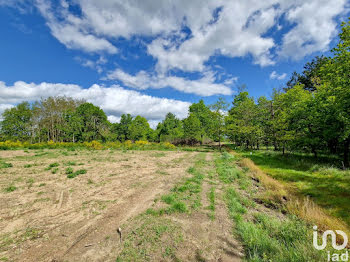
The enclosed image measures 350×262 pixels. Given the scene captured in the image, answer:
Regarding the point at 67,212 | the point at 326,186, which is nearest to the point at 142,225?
the point at 67,212

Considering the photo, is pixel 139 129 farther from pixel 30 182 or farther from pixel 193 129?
pixel 30 182

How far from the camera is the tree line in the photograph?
11.8 metres

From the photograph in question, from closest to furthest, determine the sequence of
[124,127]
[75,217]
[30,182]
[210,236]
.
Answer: [210,236], [75,217], [30,182], [124,127]

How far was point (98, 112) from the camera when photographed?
46500 millimetres

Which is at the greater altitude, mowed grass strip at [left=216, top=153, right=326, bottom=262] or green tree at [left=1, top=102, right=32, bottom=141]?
green tree at [left=1, top=102, right=32, bottom=141]

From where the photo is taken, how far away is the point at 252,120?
97.0 ft

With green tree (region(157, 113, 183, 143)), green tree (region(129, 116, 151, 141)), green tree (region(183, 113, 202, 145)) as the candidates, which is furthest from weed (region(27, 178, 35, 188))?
green tree (region(129, 116, 151, 141))

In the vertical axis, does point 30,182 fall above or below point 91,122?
below

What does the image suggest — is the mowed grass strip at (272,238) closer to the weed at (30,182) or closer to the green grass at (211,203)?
the green grass at (211,203)

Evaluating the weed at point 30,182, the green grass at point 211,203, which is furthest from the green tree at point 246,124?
the weed at point 30,182

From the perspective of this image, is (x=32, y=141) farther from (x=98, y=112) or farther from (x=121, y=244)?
(x=121, y=244)

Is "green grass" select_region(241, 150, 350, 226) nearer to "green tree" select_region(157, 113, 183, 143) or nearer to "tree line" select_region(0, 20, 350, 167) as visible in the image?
"tree line" select_region(0, 20, 350, 167)

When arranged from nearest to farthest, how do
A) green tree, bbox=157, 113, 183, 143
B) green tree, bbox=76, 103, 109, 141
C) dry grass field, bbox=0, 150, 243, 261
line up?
dry grass field, bbox=0, 150, 243, 261 → green tree, bbox=76, 103, 109, 141 → green tree, bbox=157, 113, 183, 143

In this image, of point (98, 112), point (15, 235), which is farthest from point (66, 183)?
point (98, 112)
